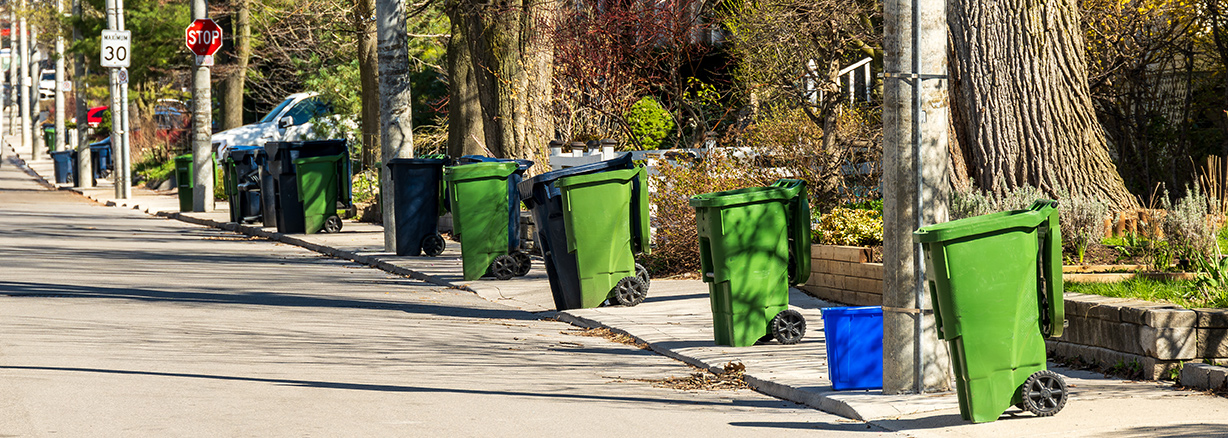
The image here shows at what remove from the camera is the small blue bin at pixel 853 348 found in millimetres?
7270

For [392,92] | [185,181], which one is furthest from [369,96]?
[392,92]

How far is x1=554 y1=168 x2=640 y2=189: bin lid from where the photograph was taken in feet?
36.3

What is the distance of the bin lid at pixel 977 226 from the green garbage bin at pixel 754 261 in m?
2.60

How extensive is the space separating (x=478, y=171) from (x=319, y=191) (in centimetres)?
684

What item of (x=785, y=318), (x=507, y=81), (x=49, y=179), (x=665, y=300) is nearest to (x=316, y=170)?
(x=507, y=81)

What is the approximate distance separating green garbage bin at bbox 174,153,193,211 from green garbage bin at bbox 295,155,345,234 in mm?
7066

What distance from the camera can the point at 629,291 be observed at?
11.4 meters

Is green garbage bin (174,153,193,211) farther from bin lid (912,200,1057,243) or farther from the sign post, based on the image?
bin lid (912,200,1057,243)

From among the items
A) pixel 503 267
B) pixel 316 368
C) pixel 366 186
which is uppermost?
pixel 366 186

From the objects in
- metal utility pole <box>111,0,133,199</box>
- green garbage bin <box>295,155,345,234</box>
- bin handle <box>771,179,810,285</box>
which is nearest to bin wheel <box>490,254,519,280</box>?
bin handle <box>771,179,810,285</box>

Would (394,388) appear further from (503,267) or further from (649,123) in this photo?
(649,123)

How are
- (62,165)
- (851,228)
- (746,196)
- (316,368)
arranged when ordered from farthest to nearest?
(62,165), (851,228), (746,196), (316,368)

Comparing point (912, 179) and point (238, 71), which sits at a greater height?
point (238, 71)

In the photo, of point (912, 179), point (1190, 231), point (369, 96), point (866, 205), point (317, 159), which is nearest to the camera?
point (912, 179)
